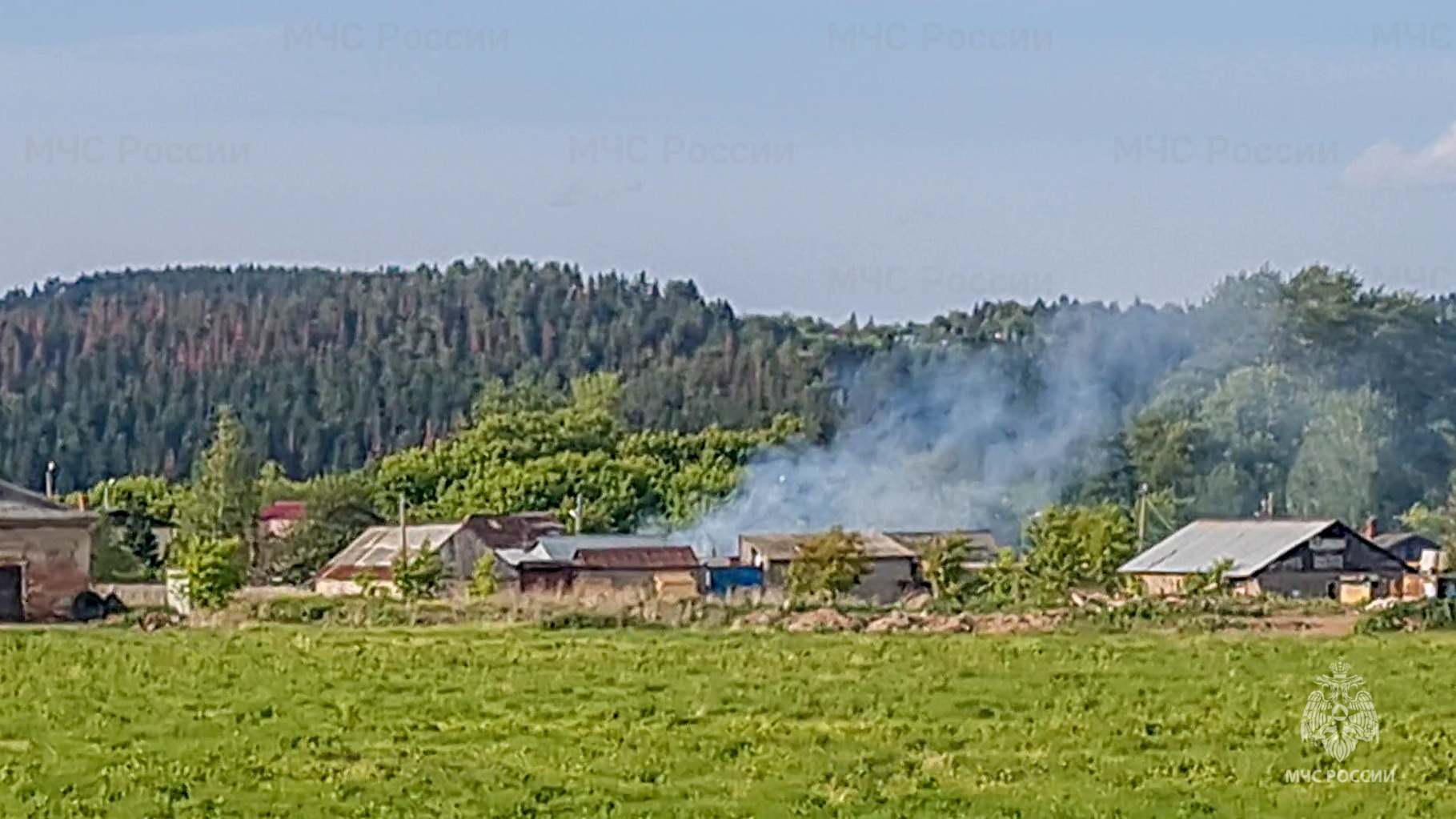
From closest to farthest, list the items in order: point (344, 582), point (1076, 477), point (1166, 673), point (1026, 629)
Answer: point (1166, 673) < point (1026, 629) < point (344, 582) < point (1076, 477)

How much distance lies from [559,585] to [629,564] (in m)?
2.82

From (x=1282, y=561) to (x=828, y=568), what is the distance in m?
13.1

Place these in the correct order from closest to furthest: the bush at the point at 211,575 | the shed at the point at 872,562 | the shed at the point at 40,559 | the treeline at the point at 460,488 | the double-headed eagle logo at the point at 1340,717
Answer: the double-headed eagle logo at the point at 1340,717, the shed at the point at 40,559, the bush at the point at 211,575, the shed at the point at 872,562, the treeline at the point at 460,488

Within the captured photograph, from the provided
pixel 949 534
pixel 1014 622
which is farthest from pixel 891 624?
pixel 949 534

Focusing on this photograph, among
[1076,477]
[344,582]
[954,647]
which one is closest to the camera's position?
[954,647]

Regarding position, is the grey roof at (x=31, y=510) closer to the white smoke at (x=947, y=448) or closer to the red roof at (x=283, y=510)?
the white smoke at (x=947, y=448)

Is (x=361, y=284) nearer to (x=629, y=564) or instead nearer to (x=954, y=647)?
(x=629, y=564)

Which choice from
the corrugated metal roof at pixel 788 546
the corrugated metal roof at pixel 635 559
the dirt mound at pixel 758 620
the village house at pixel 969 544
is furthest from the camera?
the corrugated metal roof at pixel 788 546

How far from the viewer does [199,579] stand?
52062 millimetres

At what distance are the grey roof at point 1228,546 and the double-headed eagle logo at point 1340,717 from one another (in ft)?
111

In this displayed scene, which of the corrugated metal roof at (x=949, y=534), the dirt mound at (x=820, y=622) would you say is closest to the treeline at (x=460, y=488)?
the corrugated metal roof at (x=949, y=534)

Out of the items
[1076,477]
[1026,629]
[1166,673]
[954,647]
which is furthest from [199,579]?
[1076,477]

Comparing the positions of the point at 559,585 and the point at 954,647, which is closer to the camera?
the point at 954,647

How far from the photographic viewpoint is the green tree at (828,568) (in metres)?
56.6
